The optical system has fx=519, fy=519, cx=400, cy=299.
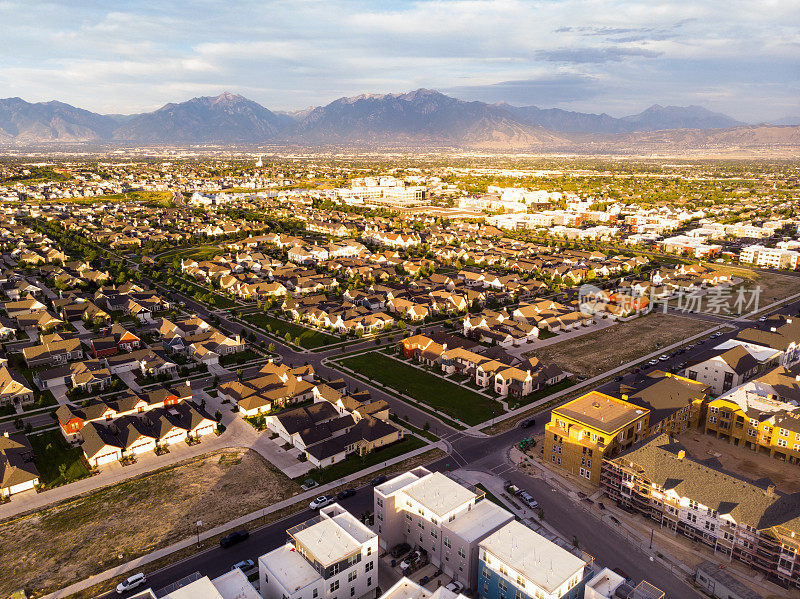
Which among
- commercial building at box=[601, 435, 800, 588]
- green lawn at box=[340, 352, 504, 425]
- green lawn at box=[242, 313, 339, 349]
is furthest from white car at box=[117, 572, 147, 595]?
green lawn at box=[242, 313, 339, 349]

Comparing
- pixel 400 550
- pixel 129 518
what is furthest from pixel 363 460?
pixel 129 518

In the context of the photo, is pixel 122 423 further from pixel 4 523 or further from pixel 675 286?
pixel 675 286

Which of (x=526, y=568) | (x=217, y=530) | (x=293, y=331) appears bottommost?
(x=217, y=530)

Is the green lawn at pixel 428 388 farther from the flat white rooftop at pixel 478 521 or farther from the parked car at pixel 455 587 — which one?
the parked car at pixel 455 587

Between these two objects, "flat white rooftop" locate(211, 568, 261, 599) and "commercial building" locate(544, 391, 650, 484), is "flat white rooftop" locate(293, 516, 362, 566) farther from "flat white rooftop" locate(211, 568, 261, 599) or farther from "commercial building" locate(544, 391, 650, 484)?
"commercial building" locate(544, 391, 650, 484)

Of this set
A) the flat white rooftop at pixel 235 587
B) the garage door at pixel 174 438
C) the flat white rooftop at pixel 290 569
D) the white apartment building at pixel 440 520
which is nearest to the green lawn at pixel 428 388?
the white apartment building at pixel 440 520

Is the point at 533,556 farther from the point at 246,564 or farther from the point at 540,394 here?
the point at 540,394
